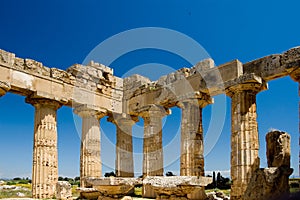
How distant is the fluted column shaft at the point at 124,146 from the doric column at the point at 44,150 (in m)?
5.23

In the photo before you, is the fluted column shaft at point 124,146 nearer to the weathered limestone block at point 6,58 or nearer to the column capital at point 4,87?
the column capital at point 4,87

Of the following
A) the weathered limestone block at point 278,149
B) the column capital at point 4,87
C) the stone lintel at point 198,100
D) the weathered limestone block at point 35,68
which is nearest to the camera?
the weathered limestone block at point 278,149

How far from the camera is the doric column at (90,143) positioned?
787 inches

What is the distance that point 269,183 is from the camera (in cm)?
1152

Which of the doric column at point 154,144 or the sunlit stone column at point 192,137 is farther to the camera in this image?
the doric column at point 154,144

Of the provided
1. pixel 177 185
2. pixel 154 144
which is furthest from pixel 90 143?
pixel 177 185

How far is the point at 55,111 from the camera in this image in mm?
18562

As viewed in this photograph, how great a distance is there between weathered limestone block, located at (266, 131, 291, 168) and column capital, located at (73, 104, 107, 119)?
35.8 feet

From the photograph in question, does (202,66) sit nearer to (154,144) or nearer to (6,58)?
(154,144)

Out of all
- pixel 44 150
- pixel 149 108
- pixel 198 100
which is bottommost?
pixel 44 150

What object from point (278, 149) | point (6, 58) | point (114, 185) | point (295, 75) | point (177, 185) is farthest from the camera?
point (6, 58)

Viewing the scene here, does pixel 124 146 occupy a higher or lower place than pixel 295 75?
lower

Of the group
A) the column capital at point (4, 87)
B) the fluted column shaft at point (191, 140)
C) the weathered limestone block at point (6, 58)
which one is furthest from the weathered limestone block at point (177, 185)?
the weathered limestone block at point (6, 58)

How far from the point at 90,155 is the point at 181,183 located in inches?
433
